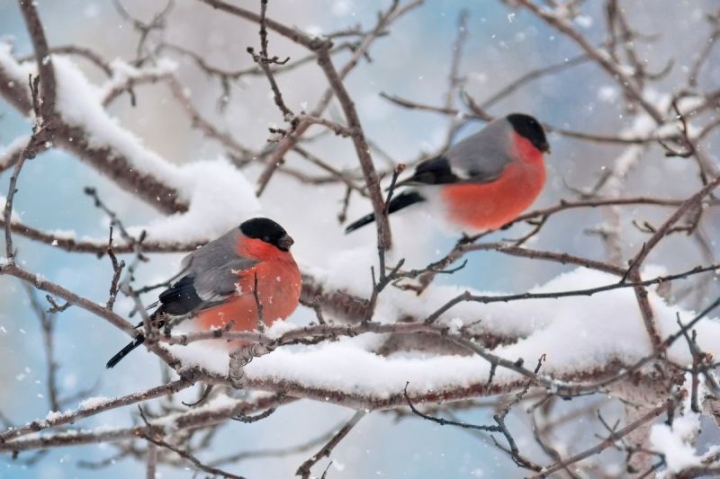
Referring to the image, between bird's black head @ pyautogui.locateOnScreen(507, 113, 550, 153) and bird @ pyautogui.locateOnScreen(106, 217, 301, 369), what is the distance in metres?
1.55

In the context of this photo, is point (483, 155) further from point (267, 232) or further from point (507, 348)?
point (507, 348)

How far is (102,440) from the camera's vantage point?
9.23 ft

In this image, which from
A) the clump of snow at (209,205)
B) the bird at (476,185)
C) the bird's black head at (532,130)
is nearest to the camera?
the clump of snow at (209,205)

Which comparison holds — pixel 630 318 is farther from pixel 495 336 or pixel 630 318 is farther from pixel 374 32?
pixel 374 32

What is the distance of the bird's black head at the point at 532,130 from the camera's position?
409cm

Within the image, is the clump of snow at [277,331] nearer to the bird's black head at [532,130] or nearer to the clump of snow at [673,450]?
the clump of snow at [673,450]

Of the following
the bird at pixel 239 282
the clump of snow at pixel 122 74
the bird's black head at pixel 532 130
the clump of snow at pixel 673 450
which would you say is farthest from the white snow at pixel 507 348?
the clump of snow at pixel 122 74

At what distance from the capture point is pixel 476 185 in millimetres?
3771

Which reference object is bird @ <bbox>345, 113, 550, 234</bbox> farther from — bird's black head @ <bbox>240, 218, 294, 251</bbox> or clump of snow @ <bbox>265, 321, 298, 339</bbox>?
clump of snow @ <bbox>265, 321, 298, 339</bbox>

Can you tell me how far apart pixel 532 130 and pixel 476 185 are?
56 centimetres

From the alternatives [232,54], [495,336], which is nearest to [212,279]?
[495,336]

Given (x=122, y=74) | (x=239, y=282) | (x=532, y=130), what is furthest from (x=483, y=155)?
(x=122, y=74)

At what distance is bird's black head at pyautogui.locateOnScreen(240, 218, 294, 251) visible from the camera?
10.2ft

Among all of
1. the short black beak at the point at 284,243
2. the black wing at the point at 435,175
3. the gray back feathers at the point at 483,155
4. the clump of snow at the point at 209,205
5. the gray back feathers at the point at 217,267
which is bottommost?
the gray back feathers at the point at 217,267
